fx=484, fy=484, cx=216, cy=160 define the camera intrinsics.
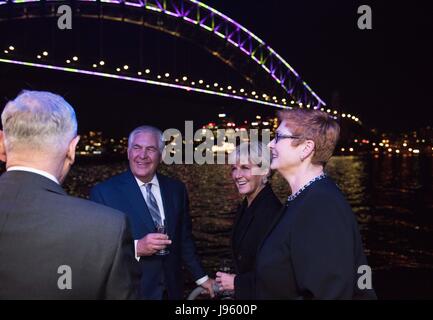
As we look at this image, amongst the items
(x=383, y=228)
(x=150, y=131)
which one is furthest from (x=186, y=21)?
(x=150, y=131)

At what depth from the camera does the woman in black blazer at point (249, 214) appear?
10.1 ft

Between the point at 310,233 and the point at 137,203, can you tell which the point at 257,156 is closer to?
the point at 137,203

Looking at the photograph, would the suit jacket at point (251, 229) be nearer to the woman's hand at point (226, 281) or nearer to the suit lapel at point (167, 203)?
the woman's hand at point (226, 281)

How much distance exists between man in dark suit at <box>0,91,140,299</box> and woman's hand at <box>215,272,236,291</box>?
4.07 feet

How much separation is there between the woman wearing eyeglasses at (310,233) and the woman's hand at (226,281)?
0.42 metres

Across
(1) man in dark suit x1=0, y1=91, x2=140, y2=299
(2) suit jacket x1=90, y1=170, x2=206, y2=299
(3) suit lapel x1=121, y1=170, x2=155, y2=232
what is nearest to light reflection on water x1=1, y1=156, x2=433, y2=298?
(2) suit jacket x1=90, y1=170, x2=206, y2=299

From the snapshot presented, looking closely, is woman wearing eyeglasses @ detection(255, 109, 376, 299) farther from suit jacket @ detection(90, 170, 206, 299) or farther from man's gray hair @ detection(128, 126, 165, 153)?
man's gray hair @ detection(128, 126, 165, 153)

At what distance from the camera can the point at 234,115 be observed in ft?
251

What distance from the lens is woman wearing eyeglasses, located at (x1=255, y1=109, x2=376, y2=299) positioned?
2.35 meters

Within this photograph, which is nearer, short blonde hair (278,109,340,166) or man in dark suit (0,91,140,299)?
man in dark suit (0,91,140,299)

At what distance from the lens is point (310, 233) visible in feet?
7.95

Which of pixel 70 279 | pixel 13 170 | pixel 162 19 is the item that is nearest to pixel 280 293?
pixel 70 279
